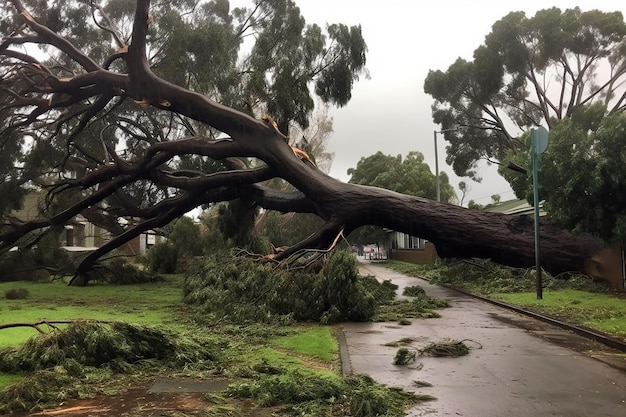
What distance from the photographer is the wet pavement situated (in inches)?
209

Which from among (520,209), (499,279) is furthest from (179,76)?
(520,209)

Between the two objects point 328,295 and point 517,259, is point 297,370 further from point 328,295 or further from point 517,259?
point 517,259

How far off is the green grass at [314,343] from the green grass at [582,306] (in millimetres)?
4726

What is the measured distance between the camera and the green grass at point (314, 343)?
7.76 metres

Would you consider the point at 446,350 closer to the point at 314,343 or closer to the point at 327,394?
the point at 314,343

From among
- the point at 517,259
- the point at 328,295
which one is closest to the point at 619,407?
the point at 328,295

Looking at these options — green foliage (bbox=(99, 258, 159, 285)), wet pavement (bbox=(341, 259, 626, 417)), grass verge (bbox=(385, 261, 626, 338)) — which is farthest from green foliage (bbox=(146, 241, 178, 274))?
wet pavement (bbox=(341, 259, 626, 417))

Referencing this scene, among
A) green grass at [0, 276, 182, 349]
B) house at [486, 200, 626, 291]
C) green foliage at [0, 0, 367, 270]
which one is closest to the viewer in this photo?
green grass at [0, 276, 182, 349]

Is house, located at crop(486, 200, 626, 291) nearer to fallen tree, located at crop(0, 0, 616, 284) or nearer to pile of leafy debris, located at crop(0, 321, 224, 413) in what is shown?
fallen tree, located at crop(0, 0, 616, 284)

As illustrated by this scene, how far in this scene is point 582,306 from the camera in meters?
11.9

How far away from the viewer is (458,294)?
16703 mm

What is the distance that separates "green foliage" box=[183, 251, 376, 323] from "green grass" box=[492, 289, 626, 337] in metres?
3.99

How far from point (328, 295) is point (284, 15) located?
15.3m

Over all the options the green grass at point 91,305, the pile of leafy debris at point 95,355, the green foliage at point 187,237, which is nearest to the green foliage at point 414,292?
the green grass at point 91,305
